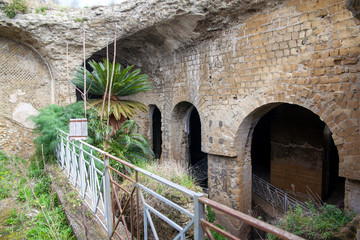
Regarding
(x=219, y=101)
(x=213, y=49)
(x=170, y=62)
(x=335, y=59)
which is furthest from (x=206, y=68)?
(x=335, y=59)

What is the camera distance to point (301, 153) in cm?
705

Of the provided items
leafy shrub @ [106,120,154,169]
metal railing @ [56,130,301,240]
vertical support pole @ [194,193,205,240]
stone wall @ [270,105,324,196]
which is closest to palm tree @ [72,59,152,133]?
leafy shrub @ [106,120,154,169]

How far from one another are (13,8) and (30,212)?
626 centimetres

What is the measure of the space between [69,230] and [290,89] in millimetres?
4348

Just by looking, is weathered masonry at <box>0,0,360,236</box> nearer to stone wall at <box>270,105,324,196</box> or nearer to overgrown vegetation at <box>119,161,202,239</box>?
stone wall at <box>270,105,324,196</box>

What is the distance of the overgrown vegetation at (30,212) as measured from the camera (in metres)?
2.88

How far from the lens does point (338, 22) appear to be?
3938 mm

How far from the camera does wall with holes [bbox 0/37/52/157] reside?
7.34 m

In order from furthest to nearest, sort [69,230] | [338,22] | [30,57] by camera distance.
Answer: [30,57] < [338,22] < [69,230]

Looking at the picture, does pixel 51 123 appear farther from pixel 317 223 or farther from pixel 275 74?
pixel 317 223

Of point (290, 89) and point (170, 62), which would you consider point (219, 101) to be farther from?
point (170, 62)

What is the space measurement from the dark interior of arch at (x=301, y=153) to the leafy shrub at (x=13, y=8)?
8.34 meters

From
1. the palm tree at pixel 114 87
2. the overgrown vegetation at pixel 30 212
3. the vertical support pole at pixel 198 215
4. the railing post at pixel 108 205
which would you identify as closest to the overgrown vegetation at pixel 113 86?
the palm tree at pixel 114 87

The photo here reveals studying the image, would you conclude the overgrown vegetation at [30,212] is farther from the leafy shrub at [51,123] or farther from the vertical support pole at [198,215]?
the vertical support pole at [198,215]
